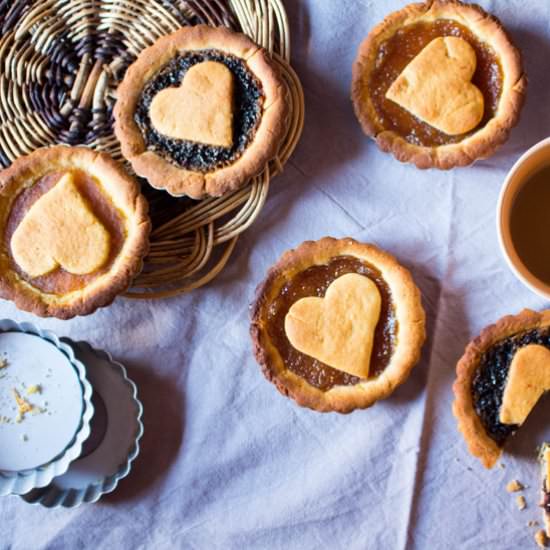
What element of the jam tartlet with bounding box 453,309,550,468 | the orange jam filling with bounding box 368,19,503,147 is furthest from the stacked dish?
the orange jam filling with bounding box 368,19,503,147

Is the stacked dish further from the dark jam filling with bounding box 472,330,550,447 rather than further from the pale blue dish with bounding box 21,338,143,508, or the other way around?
the dark jam filling with bounding box 472,330,550,447

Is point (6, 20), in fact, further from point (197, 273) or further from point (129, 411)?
point (129, 411)

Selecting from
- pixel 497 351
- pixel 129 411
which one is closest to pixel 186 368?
pixel 129 411

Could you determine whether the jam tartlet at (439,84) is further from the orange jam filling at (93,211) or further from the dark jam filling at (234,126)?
the orange jam filling at (93,211)

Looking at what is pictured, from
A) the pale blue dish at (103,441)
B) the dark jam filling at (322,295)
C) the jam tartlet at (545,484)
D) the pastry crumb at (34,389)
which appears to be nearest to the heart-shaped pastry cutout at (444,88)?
the dark jam filling at (322,295)

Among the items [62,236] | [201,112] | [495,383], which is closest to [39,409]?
[62,236]

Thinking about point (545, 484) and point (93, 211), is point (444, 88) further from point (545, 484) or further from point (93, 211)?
point (545, 484)

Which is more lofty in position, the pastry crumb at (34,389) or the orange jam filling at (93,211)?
the orange jam filling at (93,211)
